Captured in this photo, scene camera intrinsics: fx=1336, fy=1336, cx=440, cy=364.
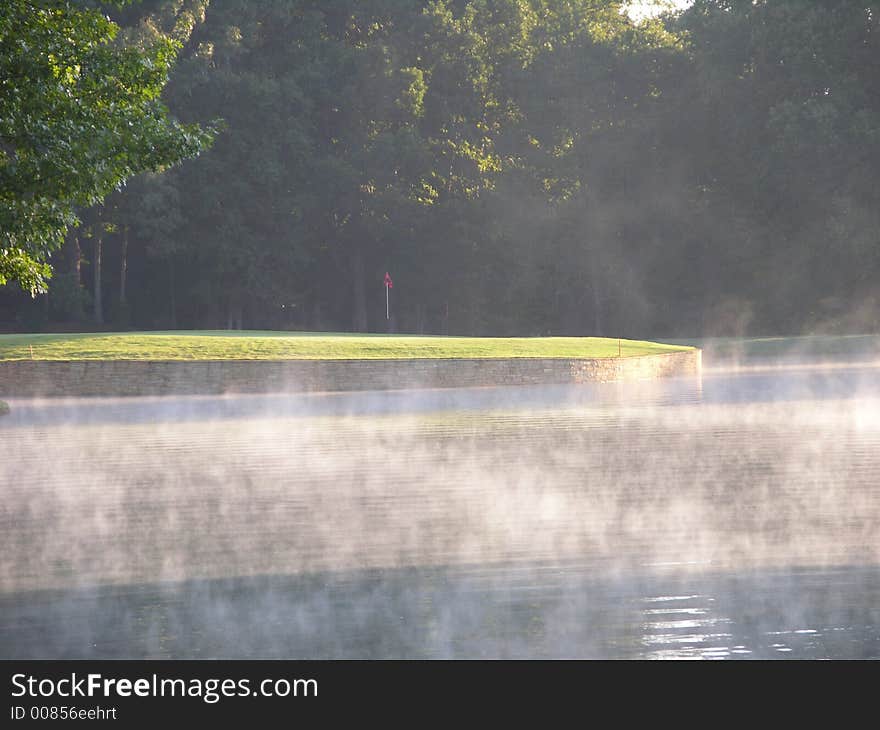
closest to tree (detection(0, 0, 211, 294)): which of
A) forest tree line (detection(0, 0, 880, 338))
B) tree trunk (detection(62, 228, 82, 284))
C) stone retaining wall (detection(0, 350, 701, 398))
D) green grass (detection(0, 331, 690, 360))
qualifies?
stone retaining wall (detection(0, 350, 701, 398))

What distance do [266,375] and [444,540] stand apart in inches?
598

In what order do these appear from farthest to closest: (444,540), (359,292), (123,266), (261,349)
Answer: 1. (359,292)
2. (123,266)
3. (261,349)
4. (444,540)

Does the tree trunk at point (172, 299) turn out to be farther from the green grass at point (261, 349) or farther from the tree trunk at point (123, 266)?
the green grass at point (261, 349)

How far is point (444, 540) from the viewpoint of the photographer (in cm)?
770

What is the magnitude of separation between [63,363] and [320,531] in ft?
49.5

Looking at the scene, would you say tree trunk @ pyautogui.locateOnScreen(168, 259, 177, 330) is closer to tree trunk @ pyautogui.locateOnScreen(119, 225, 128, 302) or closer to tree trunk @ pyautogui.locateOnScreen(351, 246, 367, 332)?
tree trunk @ pyautogui.locateOnScreen(119, 225, 128, 302)

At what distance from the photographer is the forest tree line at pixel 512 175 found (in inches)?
2092

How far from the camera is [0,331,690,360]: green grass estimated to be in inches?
941

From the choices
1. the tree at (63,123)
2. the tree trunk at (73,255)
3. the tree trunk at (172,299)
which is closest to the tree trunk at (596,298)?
the tree trunk at (172,299)

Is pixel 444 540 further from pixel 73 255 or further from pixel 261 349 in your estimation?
pixel 73 255

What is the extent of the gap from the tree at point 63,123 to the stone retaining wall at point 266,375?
9048mm

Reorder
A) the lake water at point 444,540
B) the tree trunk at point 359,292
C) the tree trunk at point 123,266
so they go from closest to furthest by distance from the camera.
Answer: the lake water at point 444,540 → the tree trunk at point 123,266 → the tree trunk at point 359,292

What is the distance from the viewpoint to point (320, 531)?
8086mm

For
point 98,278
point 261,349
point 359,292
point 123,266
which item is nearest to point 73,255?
point 98,278
